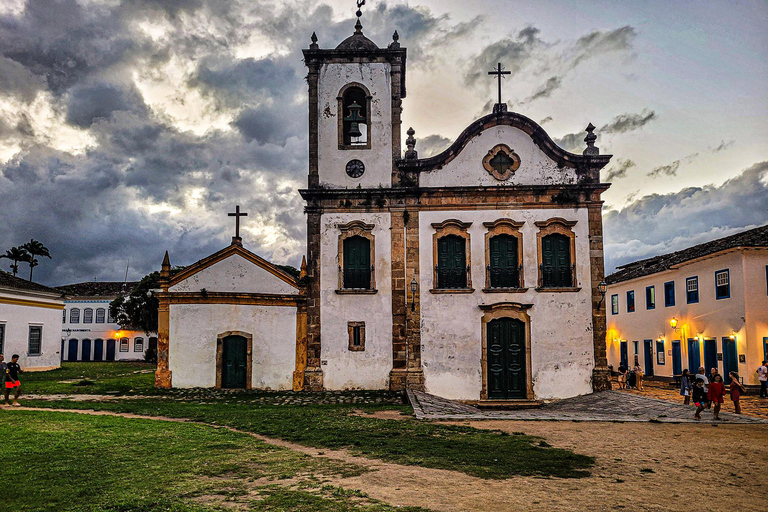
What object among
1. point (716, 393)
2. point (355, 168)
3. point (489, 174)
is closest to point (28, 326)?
point (355, 168)

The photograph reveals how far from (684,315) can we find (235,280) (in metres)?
19.5

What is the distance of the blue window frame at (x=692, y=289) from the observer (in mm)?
25372

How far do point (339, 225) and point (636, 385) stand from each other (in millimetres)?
12376

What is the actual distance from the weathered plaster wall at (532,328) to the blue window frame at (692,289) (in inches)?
351

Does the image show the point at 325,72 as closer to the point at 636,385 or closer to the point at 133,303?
the point at 636,385

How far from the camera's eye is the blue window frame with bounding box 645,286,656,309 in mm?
29531

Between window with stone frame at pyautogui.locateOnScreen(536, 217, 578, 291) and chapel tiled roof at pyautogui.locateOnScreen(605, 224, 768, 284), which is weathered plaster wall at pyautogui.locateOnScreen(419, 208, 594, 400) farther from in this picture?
chapel tiled roof at pyautogui.locateOnScreen(605, 224, 768, 284)

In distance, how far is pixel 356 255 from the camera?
20.1 m

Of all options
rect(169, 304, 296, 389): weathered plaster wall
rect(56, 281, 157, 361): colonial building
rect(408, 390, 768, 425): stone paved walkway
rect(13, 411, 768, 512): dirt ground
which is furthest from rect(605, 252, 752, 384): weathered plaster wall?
rect(56, 281, 157, 361): colonial building

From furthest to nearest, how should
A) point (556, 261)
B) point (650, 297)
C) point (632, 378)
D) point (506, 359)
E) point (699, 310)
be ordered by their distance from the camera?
point (650, 297)
point (699, 310)
point (632, 378)
point (556, 261)
point (506, 359)

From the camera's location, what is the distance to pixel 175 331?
66.6ft

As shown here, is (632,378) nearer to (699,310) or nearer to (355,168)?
(699,310)

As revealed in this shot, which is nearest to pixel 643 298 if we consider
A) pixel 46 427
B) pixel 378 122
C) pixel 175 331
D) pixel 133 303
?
pixel 378 122

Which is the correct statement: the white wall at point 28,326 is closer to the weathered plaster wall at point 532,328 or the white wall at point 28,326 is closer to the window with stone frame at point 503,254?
the weathered plaster wall at point 532,328
